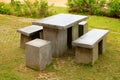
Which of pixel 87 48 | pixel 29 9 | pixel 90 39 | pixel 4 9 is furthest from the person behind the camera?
pixel 4 9

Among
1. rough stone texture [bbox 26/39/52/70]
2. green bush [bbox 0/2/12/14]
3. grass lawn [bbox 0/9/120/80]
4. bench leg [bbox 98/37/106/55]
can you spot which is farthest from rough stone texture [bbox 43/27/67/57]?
green bush [bbox 0/2/12/14]

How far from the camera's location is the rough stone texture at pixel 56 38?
5.23m

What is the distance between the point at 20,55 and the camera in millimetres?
5430

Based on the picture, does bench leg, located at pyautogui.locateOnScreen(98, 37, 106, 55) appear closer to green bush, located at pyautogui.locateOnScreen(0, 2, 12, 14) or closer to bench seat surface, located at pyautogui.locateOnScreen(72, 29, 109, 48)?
bench seat surface, located at pyautogui.locateOnScreen(72, 29, 109, 48)

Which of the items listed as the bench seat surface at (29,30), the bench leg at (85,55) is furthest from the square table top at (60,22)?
the bench leg at (85,55)

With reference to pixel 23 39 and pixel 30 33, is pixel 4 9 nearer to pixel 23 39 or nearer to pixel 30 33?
pixel 23 39

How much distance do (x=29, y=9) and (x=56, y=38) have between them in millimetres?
4264

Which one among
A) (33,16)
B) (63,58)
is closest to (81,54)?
(63,58)

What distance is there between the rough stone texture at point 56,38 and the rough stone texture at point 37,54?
0.47 metres

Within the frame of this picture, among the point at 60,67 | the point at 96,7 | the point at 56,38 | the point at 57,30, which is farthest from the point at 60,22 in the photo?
the point at 96,7

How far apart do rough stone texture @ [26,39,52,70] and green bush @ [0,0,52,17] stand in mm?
4369

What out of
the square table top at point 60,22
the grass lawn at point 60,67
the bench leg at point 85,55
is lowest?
the grass lawn at point 60,67

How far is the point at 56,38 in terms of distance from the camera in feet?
17.1

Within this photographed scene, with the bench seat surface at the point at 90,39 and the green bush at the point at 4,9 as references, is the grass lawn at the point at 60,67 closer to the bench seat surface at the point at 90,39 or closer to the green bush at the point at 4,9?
the bench seat surface at the point at 90,39
